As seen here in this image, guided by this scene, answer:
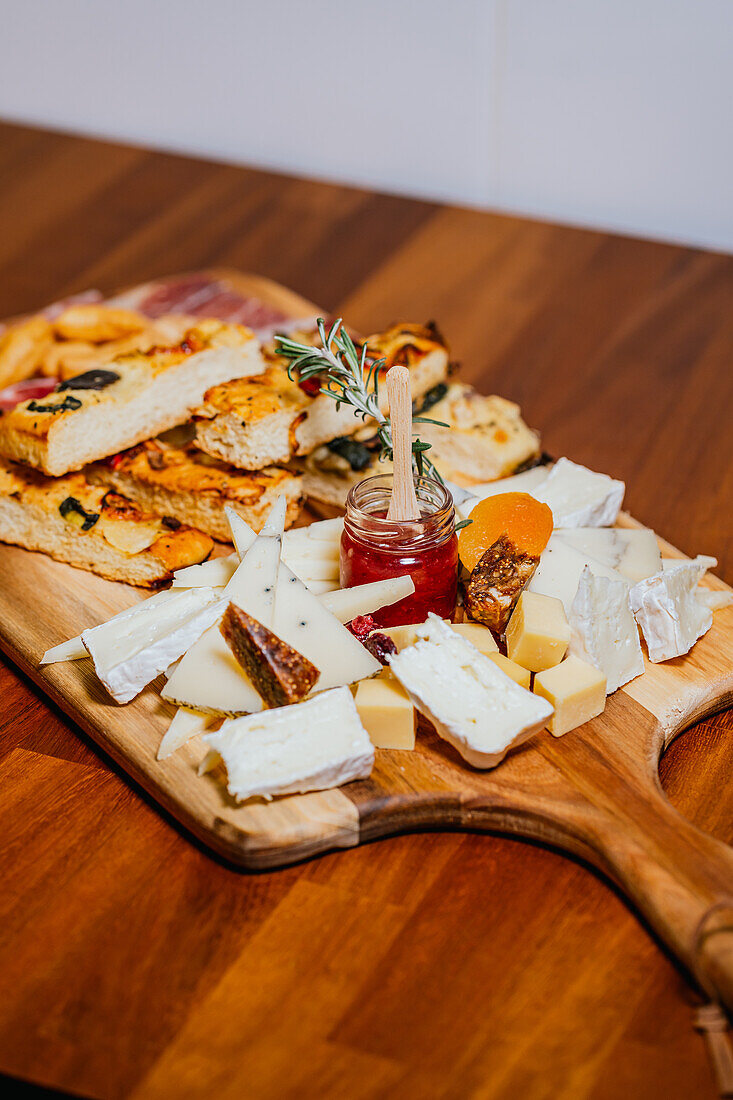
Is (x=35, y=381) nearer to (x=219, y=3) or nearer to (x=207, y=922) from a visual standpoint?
(x=207, y=922)

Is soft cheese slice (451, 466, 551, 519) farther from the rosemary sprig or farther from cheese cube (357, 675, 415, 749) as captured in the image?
cheese cube (357, 675, 415, 749)

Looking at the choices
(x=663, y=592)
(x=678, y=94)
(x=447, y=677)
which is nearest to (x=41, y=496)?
(x=447, y=677)

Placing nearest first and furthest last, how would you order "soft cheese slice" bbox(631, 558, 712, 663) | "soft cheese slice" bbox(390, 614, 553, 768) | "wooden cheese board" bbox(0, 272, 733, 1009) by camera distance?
"wooden cheese board" bbox(0, 272, 733, 1009)
"soft cheese slice" bbox(390, 614, 553, 768)
"soft cheese slice" bbox(631, 558, 712, 663)

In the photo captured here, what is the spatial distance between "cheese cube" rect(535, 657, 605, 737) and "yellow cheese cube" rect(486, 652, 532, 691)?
21 millimetres

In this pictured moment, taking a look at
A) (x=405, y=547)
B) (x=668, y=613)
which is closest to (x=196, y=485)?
(x=405, y=547)

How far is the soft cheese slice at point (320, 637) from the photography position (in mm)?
1563

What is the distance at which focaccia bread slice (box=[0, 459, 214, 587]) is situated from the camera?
75.8 inches

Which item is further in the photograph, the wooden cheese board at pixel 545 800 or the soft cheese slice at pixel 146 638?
the soft cheese slice at pixel 146 638

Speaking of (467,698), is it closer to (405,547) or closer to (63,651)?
(405,547)

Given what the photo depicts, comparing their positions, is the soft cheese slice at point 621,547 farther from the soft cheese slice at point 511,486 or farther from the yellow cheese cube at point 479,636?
the yellow cheese cube at point 479,636

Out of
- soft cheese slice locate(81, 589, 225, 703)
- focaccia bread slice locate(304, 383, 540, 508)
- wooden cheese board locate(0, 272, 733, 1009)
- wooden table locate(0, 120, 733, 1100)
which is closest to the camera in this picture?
wooden table locate(0, 120, 733, 1100)

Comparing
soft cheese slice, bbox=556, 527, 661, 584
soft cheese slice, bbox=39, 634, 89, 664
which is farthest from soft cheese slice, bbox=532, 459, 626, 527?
soft cheese slice, bbox=39, 634, 89, 664

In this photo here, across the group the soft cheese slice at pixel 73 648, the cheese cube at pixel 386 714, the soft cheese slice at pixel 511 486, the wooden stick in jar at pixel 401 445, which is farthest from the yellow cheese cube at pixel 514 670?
the soft cheese slice at pixel 73 648

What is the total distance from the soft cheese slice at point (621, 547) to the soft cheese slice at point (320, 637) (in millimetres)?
483
